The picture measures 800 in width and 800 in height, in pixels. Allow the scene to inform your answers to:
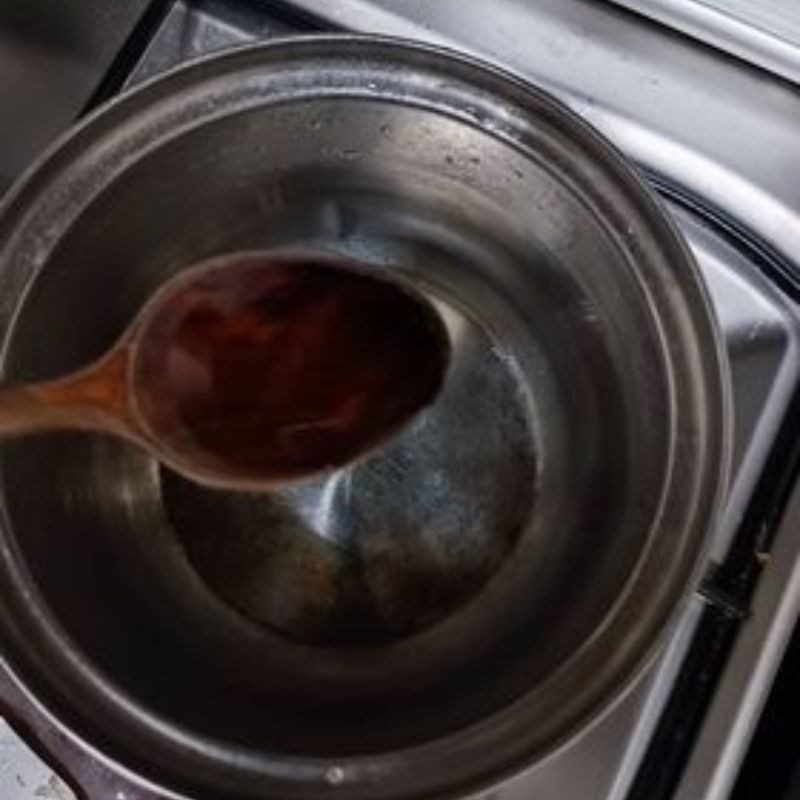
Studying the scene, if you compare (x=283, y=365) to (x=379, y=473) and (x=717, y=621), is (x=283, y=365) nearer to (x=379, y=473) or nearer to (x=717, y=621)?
(x=379, y=473)

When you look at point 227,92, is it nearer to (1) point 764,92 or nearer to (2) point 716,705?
(1) point 764,92

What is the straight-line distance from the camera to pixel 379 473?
87 cm

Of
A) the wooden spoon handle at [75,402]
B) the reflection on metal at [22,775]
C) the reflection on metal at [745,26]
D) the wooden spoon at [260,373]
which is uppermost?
the reflection on metal at [745,26]

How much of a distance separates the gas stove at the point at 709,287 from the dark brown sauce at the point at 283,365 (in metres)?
0.12

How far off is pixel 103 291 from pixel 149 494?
12 centimetres

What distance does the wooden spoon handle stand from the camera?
0.69 m

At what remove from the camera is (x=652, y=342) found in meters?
0.76

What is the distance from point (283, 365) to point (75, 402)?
0.11 m

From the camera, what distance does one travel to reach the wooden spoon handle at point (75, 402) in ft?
→ 2.27

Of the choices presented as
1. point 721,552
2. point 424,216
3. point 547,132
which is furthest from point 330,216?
point 721,552

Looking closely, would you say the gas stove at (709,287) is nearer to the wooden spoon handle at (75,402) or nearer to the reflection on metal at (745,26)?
the reflection on metal at (745,26)

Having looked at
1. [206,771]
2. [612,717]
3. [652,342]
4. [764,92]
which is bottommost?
[206,771]

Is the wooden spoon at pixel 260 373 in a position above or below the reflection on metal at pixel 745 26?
below

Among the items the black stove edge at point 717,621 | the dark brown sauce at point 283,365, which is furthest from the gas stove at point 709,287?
the dark brown sauce at point 283,365
